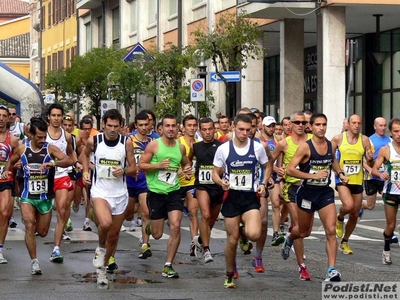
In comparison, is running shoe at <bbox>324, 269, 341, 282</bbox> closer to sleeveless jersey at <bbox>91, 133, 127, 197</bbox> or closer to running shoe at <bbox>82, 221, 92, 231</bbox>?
sleeveless jersey at <bbox>91, 133, 127, 197</bbox>

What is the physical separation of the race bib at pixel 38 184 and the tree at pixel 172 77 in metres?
21.3

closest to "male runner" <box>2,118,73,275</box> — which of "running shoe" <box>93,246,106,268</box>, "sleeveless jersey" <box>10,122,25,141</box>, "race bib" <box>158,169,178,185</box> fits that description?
"race bib" <box>158,169,178,185</box>

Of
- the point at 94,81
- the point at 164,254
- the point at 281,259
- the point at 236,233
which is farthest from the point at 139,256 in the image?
the point at 94,81

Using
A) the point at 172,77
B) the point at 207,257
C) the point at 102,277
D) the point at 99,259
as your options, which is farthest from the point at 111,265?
the point at 172,77

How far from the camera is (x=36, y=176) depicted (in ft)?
41.9

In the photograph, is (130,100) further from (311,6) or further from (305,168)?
(305,168)

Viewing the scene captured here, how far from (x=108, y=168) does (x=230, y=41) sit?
20029 mm

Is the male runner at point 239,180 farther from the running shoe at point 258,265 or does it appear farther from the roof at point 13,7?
the roof at point 13,7

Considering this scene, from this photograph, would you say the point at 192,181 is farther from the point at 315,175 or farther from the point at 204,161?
the point at 315,175

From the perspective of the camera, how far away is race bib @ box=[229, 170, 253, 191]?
11344 mm

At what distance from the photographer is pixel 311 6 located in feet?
102

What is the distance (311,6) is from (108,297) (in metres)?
21.8

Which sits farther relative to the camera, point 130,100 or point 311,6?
point 130,100

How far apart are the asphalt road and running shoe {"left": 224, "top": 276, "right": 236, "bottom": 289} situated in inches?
3.4
